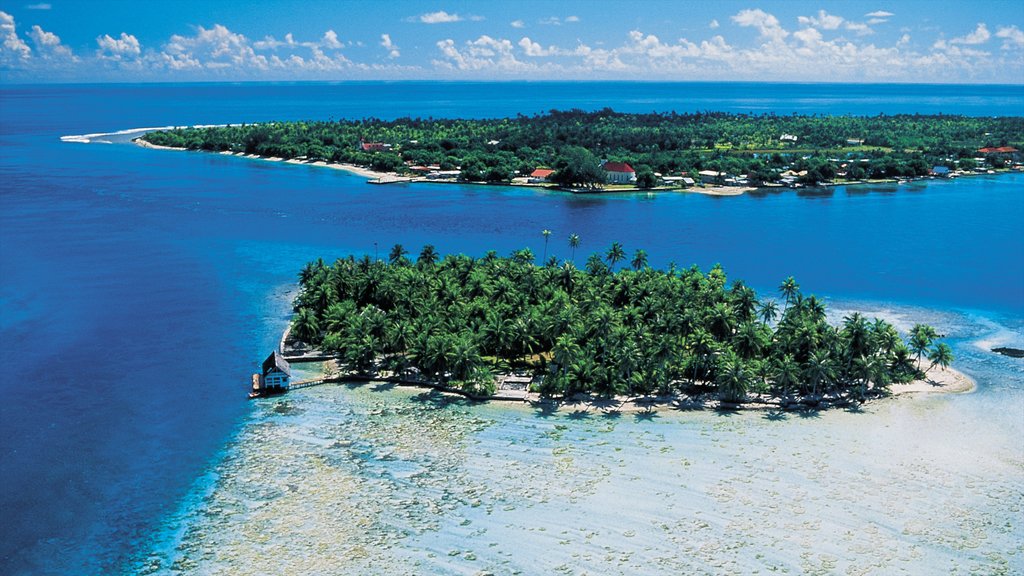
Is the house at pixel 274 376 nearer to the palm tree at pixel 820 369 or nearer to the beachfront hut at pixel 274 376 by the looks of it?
the beachfront hut at pixel 274 376

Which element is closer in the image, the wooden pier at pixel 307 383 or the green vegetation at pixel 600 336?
the green vegetation at pixel 600 336

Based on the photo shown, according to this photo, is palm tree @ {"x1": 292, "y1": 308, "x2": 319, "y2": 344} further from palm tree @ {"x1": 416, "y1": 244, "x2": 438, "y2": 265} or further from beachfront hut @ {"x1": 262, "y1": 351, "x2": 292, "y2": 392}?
palm tree @ {"x1": 416, "y1": 244, "x2": 438, "y2": 265}

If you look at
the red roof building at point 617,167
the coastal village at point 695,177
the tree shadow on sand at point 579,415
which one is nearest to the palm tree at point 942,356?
the tree shadow on sand at point 579,415

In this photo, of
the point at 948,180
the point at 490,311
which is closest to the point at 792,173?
the point at 948,180

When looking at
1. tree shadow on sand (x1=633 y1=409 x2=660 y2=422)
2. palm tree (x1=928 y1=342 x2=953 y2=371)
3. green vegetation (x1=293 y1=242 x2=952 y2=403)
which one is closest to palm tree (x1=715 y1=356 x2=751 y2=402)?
green vegetation (x1=293 y1=242 x2=952 y2=403)

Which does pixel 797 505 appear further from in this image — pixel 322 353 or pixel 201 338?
pixel 201 338

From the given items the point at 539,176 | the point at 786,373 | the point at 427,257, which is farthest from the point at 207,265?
the point at 539,176
